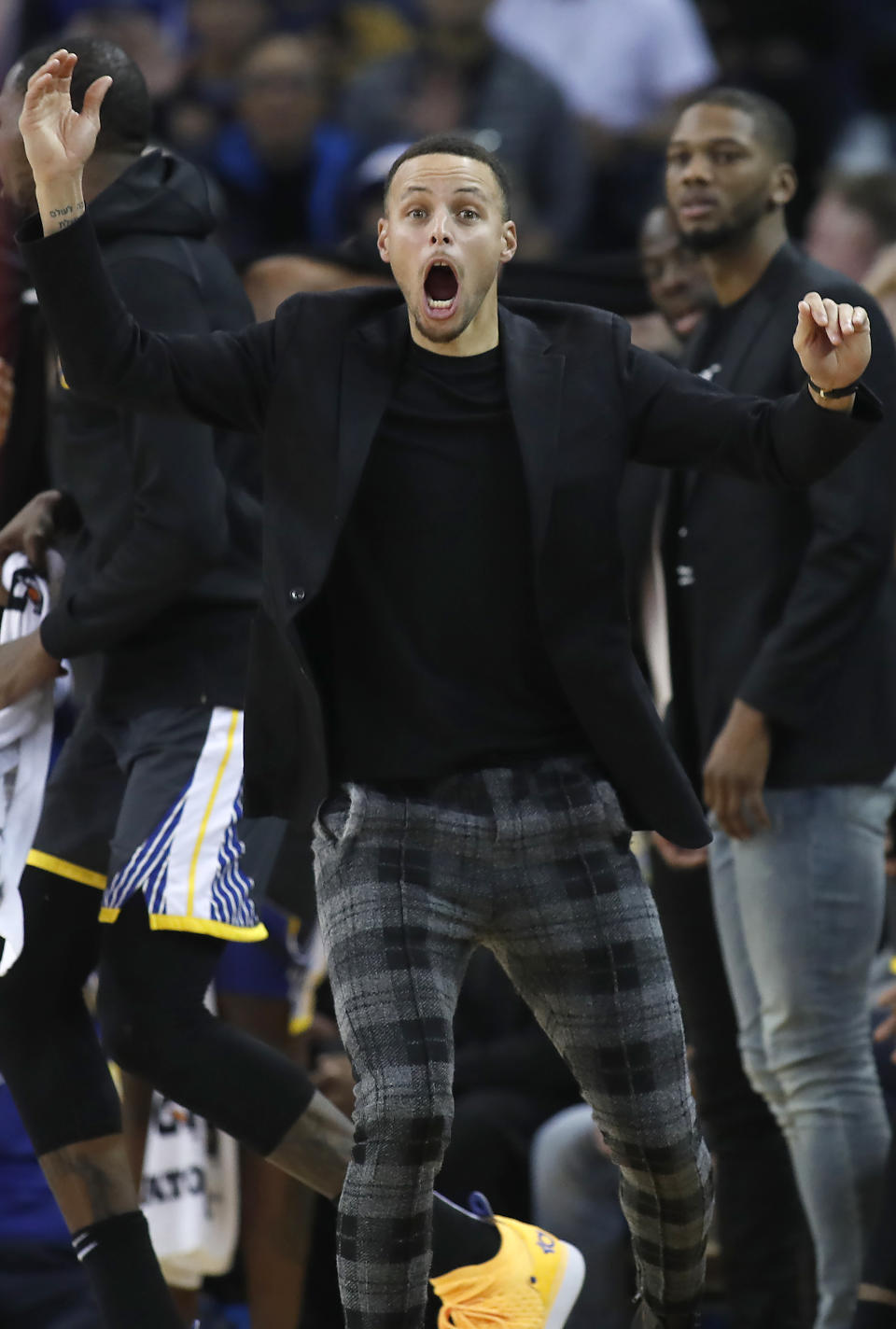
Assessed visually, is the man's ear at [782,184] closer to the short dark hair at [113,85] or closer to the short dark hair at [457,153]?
the short dark hair at [457,153]

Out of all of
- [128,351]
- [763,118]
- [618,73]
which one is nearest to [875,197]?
[618,73]

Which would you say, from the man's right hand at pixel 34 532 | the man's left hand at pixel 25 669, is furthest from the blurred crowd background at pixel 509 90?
the man's left hand at pixel 25 669

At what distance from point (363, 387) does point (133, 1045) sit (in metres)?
1.29

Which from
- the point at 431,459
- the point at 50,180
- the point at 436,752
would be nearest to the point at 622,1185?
the point at 436,752

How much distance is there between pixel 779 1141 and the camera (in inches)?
193

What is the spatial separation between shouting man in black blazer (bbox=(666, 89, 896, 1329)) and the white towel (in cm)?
139

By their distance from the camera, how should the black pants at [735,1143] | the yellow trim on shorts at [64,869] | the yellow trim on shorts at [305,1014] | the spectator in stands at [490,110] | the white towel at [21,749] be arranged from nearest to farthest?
1. the white towel at [21,749]
2. the yellow trim on shorts at [64,869]
3. the black pants at [735,1143]
4. the yellow trim on shorts at [305,1014]
5. the spectator in stands at [490,110]

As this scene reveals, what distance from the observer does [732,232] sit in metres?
4.67

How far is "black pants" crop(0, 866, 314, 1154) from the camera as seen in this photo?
3.84 meters

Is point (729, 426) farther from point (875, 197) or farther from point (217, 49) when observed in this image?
point (217, 49)

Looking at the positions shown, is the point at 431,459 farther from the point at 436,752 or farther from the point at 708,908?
the point at 708,908

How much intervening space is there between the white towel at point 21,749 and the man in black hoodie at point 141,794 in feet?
0.23

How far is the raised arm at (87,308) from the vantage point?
326 centimetres

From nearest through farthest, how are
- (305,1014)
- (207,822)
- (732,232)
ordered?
1. (207,822)
2. (732,232)
3. (305,1014)
